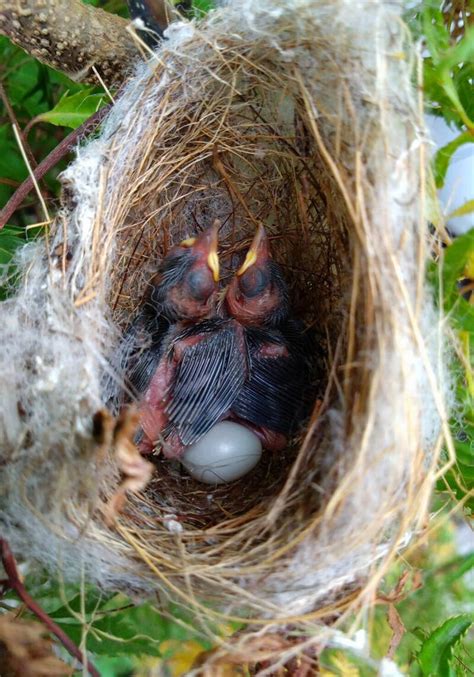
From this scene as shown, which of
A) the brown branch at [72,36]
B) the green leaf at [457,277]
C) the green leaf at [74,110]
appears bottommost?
the green leaf at [457,277]

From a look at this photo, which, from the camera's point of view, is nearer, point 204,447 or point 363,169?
point 363,169

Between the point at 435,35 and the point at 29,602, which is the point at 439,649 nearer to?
the point at 29,602

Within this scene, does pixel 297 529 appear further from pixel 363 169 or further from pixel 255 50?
pixel 255 50

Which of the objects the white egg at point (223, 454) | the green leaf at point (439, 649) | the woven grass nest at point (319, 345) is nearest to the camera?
the woven grass nest at point (319, 345)

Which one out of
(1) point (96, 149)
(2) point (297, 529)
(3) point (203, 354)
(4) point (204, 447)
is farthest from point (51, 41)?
(2) point (297, 529)

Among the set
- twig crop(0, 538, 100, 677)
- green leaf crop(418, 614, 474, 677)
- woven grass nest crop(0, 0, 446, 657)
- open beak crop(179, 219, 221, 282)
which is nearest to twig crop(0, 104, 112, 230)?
woven grass nest crop(0, 0, 446, 657)

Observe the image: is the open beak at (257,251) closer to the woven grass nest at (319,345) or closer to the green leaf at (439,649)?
the woven grass nest at (319,345)

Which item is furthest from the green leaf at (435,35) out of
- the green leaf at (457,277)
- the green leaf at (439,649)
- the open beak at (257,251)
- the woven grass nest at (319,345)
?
the green leaf at (439,649)
